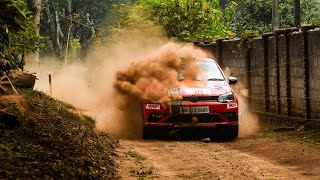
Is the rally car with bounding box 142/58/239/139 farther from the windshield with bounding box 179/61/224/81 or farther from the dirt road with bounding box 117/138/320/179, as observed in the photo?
the windshield with bounding box 179/61/224/81

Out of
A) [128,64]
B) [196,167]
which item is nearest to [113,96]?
[128,64]

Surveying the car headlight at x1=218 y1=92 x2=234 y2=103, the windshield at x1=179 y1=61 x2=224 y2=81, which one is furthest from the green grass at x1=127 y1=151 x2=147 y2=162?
the windshield at x1=179 y1=61 x2=224 y2=81

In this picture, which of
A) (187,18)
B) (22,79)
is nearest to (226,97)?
(22,79)

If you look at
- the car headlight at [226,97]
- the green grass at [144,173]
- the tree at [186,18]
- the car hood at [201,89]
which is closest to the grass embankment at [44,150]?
the green grass at [144,173]

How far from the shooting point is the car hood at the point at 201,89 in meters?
12.9

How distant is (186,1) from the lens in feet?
93.5

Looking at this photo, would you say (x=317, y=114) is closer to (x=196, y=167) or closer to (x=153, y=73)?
(x=153, y=73)

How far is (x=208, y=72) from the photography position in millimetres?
14203

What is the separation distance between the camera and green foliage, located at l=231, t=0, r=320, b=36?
114 ft

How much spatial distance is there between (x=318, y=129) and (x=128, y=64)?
4.85 metres

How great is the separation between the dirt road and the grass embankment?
0.46m

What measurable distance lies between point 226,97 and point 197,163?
394 cm

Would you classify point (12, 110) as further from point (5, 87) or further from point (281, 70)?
point (281, 70)

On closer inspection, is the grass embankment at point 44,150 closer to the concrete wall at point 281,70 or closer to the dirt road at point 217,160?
the dirt road at point 217,160
